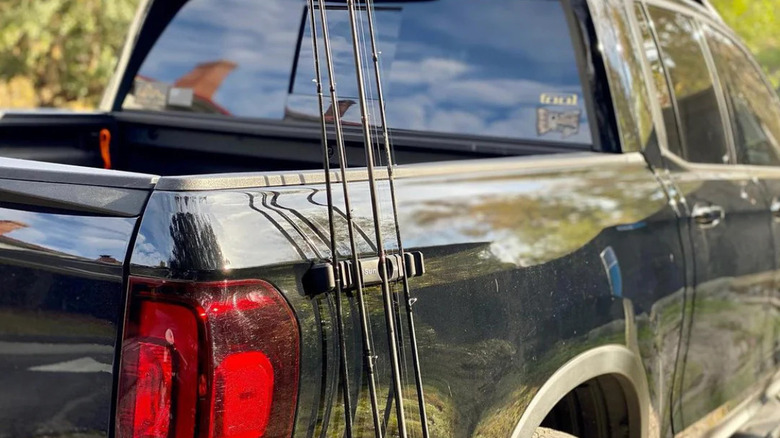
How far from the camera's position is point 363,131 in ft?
6.50

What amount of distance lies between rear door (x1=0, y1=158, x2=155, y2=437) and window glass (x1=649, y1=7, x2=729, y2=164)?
7.63 ft

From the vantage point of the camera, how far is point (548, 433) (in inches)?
102

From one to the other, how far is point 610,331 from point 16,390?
1.58 metres

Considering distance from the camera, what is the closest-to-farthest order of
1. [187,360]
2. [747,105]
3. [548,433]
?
[187,360] → [548,433] → [747,105]

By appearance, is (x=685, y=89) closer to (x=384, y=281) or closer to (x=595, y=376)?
(x=595, y=376)

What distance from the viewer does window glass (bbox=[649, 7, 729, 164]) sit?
3.52 metres

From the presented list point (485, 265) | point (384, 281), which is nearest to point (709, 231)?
point (485, 265)

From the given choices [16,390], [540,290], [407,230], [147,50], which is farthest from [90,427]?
[147,50]

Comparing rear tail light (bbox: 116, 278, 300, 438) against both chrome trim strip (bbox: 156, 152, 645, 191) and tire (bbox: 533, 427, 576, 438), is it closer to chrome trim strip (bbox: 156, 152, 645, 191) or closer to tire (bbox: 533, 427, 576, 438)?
chrome trim strip (bbox: 156, 152, 645, 191)

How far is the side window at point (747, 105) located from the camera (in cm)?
388

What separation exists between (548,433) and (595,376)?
0.21 meters

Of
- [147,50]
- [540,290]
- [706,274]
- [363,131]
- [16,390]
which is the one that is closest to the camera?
[16,390]

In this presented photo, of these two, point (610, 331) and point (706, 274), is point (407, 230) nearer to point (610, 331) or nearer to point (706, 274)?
point (610, 331)

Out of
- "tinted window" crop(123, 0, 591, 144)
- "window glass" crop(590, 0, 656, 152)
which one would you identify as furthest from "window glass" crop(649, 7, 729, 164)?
"tinted window" crop(123, 0, 591, 144)
